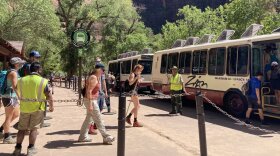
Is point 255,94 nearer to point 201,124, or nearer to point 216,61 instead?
point 216,61

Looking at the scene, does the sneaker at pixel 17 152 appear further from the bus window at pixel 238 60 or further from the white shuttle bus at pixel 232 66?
the bus window at pixel 238 60

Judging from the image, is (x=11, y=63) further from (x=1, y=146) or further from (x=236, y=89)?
(x=236, y=89)

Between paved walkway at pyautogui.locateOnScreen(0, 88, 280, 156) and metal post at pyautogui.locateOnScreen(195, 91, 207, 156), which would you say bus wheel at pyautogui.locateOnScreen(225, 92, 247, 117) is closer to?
paved walkway at pyautogui.locateOnScreen(0, 88, 280, 156)

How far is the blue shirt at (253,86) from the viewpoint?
10734mm

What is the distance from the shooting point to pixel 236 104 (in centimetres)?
1286

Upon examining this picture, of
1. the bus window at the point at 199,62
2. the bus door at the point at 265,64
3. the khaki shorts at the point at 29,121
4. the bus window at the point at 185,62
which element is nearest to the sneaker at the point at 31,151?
the khaki shorts at the point at 29,121

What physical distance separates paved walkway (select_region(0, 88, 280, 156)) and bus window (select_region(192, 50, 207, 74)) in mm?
3292

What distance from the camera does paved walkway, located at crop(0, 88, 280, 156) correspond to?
24.5 ft

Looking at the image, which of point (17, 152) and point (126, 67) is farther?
point (126, 67)

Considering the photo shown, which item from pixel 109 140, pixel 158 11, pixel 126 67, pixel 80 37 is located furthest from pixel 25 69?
pixel 158 11

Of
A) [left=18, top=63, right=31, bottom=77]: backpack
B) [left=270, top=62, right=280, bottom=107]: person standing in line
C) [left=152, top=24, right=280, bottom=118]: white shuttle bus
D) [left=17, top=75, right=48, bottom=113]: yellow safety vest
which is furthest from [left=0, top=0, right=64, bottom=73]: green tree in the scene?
[left=17, top=75, right=48, bottom=113]: yellow safety vest

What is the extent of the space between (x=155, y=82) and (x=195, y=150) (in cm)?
1267

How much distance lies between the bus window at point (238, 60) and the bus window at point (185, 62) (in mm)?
3091

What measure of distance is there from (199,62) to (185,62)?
4.53ft
